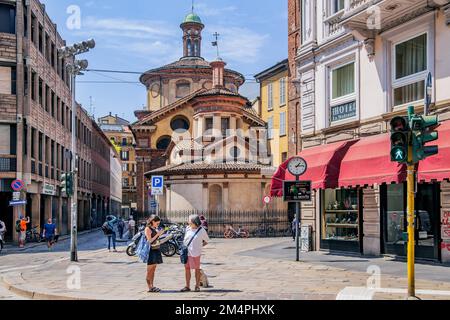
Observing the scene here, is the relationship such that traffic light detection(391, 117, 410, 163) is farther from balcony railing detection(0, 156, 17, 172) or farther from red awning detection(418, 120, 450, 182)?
balcony railing detection(0, 156, 17, 172)

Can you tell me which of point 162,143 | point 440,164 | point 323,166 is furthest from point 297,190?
point 162,143

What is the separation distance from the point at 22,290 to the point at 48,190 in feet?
86.0

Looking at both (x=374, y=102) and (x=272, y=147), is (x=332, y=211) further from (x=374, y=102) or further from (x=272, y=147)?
(x=272, y=147)

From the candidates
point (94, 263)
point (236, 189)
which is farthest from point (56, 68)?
point (94, 263)

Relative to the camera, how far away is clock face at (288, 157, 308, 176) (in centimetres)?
1834

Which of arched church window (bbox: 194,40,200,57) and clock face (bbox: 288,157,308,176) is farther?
arched church window (bbox: 194,40,200,57)

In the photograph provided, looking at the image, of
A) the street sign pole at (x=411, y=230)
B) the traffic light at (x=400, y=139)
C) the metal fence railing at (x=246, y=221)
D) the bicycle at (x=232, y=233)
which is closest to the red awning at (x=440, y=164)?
the street sign pole at (x=411, y=230)

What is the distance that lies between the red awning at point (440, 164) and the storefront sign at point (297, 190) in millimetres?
3999

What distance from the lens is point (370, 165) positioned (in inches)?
663

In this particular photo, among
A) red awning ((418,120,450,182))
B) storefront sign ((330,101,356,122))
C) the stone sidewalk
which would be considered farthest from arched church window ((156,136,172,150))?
red awning ((418,120,450,182))

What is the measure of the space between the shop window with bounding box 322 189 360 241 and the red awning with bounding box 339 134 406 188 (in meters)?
1.93

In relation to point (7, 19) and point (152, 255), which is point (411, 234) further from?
point (7, 19)

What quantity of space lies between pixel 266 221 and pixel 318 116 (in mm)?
18502

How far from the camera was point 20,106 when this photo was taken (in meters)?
33.2
